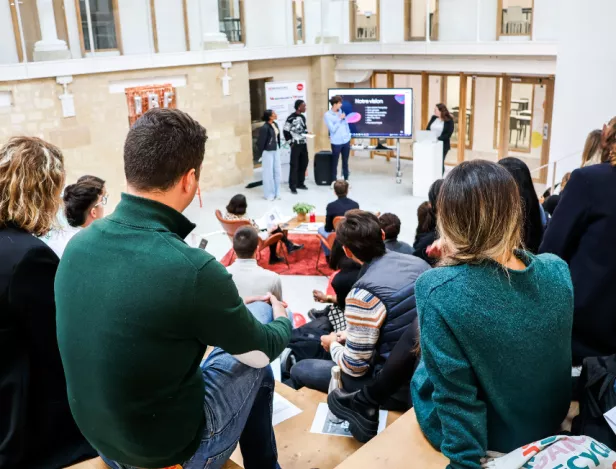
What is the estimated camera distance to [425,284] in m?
1.79

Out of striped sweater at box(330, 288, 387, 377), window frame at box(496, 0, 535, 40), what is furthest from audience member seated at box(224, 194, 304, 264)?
window frame at box(496, 0, 535, 40)

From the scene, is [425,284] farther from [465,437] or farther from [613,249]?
[613,249]

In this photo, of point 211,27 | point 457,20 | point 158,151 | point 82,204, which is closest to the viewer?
point 158,151

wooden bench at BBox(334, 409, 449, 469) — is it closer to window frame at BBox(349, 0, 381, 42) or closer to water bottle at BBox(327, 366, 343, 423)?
water bottle at BBox(327, 366, 343, 423)

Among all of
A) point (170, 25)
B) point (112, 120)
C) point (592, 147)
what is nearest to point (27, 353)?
point (592, 147)

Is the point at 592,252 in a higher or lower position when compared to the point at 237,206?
higher

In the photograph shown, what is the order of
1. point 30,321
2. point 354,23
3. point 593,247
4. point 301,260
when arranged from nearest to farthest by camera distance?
point 30,321
point 593,247
point 301,260
point 354,23

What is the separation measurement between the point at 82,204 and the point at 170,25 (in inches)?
331

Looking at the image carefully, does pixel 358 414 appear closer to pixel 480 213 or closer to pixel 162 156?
pixel 480 213

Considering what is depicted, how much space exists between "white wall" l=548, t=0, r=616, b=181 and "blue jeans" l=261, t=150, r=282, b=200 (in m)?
4.70

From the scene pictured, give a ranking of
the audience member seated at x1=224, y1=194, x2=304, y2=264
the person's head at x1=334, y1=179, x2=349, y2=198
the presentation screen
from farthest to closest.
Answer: the presentation screen → the person's head at x1=334, y1=179, x2=349, y2=198 → the audience member seated at x1=224, y1=194, x2=304, y2=264

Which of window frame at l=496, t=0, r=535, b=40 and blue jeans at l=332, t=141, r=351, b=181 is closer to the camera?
window frame at l=496, t=0, r=535, b=40

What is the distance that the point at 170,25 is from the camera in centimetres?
1108

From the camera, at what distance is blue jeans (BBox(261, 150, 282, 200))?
1110 centimetres
